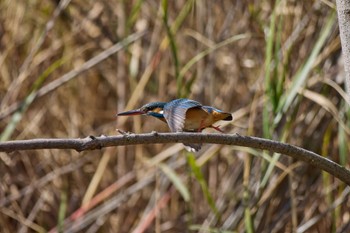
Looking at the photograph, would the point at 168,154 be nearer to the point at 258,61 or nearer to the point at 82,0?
the point at 258,61

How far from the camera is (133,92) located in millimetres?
2217

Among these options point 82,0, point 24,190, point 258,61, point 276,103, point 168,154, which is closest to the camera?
point 276,103

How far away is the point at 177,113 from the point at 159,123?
52.5 inches

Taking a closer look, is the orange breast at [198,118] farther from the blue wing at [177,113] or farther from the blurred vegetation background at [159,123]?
the blurred vegetation background at [159,123]

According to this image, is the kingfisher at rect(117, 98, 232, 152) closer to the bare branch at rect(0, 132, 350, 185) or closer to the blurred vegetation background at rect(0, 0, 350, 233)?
the bare branch at rect(0, 132, 350, 185)

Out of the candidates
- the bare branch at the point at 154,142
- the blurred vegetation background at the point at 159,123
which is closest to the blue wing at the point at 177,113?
the bare branch at the point at 154,142

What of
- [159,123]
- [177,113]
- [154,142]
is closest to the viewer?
[154,142]

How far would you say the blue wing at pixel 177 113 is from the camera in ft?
3.30

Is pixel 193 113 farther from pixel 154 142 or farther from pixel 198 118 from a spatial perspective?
pixel 154 142

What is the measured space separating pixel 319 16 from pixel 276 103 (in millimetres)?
600

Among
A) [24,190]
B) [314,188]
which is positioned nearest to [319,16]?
[314,188]

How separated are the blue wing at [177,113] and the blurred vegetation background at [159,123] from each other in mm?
408

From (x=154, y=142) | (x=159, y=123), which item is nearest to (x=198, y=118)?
(x=154, y=142)

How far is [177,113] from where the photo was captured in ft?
3.46
